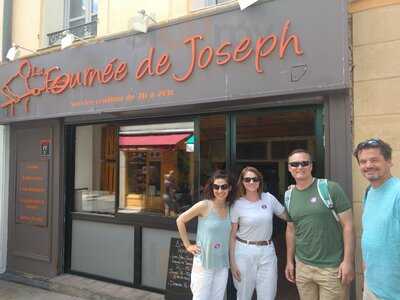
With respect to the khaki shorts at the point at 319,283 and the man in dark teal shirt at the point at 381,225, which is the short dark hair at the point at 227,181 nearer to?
the khaki shorts at the point at 319,283

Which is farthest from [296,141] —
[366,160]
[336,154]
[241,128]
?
[366,160]

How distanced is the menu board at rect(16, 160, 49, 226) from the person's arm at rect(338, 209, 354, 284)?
453 centimetres

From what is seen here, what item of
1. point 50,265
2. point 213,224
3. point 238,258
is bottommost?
point 50,265

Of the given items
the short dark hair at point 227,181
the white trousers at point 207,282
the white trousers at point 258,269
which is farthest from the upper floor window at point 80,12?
the white trousers at point 258,269

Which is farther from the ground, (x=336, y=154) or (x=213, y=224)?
(x=336, y=154)

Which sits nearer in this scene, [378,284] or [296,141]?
[378,284]

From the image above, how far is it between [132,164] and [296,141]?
8.18ft

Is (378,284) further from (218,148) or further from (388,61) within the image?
(218,148)

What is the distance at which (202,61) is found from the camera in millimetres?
4535

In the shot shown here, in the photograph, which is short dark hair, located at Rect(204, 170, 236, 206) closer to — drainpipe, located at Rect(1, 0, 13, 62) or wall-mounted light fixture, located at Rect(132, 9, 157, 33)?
wall-mounted light fixture, located at Rect(132, 9, 157, 33)

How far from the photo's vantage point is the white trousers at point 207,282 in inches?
146

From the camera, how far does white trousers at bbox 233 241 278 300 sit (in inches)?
142

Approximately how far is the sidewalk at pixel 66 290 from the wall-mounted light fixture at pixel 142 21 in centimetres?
325

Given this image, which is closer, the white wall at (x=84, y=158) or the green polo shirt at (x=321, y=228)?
the green polo shirt at (x=321, y=228)
